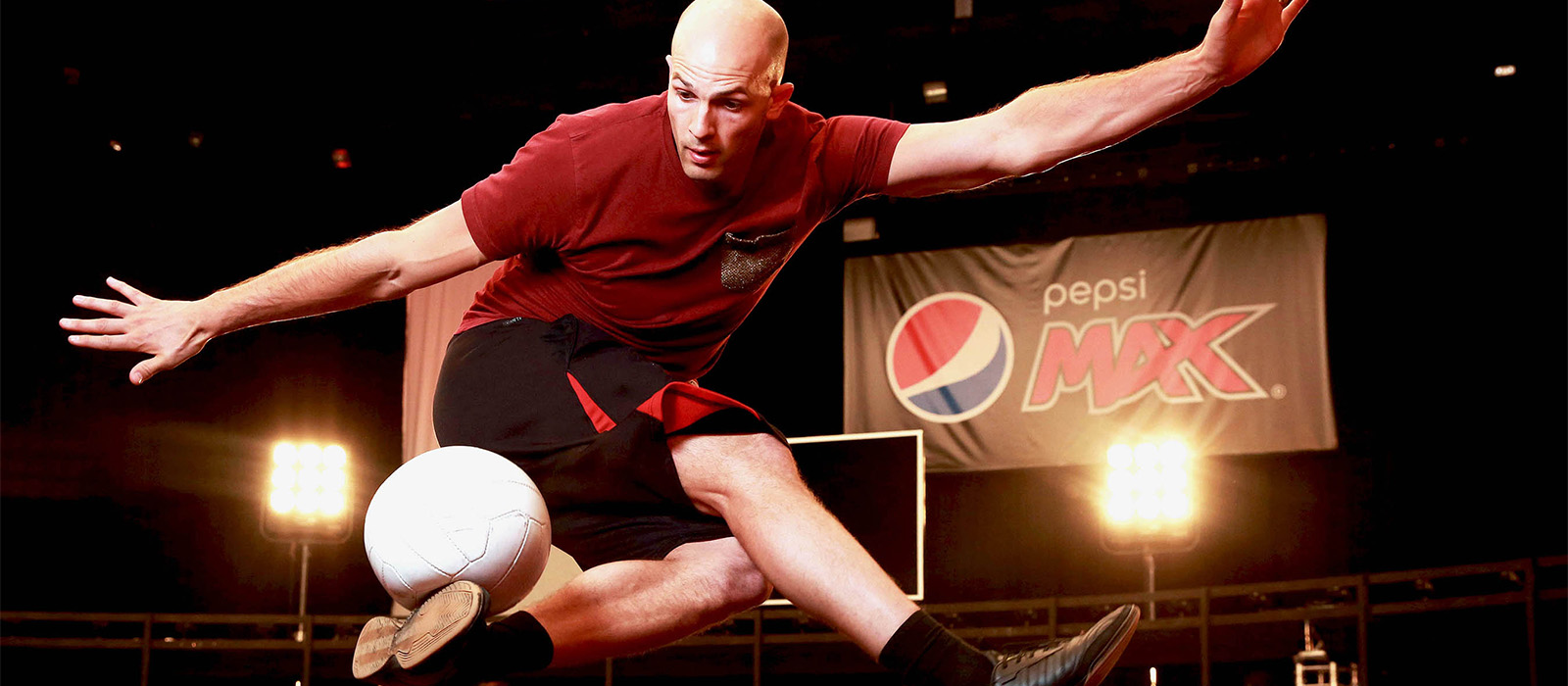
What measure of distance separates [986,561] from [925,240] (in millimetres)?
1942

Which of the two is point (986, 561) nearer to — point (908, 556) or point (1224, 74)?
point (908, 556)

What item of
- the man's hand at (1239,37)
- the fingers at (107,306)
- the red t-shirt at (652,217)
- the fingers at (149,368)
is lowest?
the fingers at (149,368)

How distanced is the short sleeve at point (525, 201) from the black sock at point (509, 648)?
22.9 inches

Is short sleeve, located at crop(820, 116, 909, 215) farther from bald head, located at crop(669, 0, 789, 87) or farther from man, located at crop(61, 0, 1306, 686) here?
bald head, located at crop(669, 0, 789, 87)

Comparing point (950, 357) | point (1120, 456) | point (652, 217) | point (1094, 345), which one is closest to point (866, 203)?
point (950, 357)

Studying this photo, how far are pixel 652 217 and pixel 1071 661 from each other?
3.12 ft

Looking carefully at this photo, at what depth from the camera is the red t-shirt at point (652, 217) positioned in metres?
2.17

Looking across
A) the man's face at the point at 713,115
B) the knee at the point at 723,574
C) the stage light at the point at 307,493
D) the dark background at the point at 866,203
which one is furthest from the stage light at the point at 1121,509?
the man's face at the point at 713,115

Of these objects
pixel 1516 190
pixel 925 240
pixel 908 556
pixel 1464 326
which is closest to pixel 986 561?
pixel 908 556

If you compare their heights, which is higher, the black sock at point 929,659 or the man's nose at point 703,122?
the man's nose at point 703,122

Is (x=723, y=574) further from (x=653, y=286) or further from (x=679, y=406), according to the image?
(x=653, y=286)

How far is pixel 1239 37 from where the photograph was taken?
6.90ft

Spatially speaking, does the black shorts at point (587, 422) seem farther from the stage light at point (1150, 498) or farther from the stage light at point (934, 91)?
the stage light at point (934, 91)

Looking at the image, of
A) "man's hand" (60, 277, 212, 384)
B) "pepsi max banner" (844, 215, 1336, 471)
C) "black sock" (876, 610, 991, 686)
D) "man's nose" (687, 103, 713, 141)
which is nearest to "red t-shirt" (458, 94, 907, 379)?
"man's nose" (687, 103, 713, 141)
